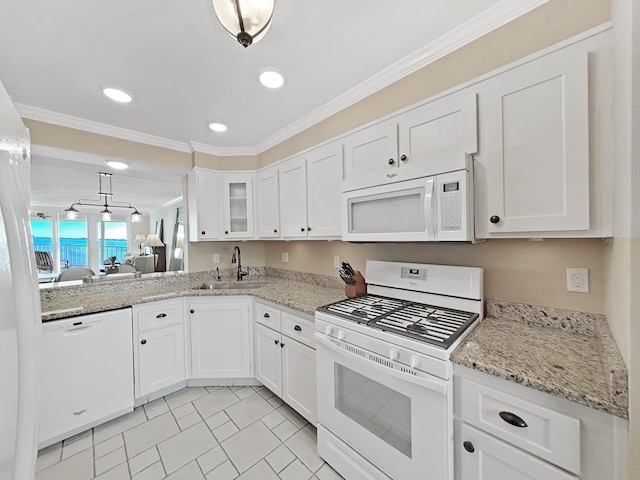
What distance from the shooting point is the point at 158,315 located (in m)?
2.23

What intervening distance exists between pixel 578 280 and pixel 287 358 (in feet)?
5.97

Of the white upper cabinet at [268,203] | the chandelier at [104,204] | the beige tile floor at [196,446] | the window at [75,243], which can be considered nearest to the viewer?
the beige tile floor at [196,446]

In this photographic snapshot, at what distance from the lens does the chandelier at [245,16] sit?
90 centimetres

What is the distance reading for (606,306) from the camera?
113 cm

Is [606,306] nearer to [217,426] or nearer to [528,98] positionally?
[528,98]

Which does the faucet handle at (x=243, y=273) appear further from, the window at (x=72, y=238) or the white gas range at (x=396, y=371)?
the window at (x=72, y=238)

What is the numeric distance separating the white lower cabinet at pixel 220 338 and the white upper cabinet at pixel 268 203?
0.79 meters

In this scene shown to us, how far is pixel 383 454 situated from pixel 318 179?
1.84 m

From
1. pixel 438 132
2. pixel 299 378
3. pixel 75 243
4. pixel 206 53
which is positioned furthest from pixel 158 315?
pixel 75 243

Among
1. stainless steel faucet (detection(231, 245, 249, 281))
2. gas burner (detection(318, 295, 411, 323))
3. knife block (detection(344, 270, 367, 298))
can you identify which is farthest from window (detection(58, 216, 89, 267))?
gas burner (detection(318, 295, 411, 323))

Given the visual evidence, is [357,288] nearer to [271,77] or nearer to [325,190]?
[325,190]

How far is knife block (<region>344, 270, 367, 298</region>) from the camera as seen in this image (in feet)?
6.38

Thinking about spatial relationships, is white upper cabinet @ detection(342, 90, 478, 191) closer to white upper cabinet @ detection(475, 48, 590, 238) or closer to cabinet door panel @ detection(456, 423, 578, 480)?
white upper cabinet @ detection(475, 48, 590, 238)

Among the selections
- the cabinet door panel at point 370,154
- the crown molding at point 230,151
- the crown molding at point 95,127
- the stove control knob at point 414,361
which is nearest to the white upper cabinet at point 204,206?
the crown molding at point 230,151
